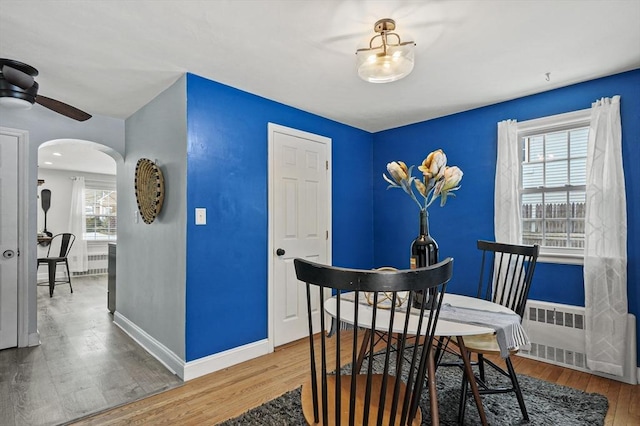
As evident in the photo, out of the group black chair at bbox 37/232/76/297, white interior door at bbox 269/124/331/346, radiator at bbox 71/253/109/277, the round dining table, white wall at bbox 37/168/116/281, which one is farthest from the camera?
radiator at bbox 71/253/109/277

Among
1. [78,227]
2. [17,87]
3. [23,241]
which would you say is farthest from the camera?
[78,227]

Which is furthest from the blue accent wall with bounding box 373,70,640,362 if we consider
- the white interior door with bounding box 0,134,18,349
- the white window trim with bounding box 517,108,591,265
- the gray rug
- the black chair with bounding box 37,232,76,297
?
the black chair with bounding box 37,232,76,297

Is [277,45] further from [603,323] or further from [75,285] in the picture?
[75,285]

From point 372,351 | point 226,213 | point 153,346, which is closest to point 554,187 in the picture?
point 372,351

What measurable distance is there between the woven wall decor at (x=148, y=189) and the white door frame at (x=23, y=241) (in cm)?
106

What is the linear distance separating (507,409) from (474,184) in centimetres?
206

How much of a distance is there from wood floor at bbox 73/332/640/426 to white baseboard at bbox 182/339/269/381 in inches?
1.8

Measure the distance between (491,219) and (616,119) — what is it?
1215 mm

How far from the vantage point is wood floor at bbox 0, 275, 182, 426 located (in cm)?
209

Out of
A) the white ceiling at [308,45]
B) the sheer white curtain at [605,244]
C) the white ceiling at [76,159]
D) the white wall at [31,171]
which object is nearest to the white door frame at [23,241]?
the white wall at [31,171]

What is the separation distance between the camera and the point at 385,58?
185cm

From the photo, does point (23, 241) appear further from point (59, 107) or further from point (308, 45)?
point (308, 45)

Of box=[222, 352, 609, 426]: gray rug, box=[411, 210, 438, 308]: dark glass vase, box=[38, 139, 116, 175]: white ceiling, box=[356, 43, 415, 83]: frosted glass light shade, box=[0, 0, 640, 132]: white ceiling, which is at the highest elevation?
box=[0, 0, 640, 132]: white ceiling

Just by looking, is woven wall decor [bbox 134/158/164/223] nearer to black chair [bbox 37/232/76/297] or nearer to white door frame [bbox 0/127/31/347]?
white door frame [bbox 0/127/31/347]
